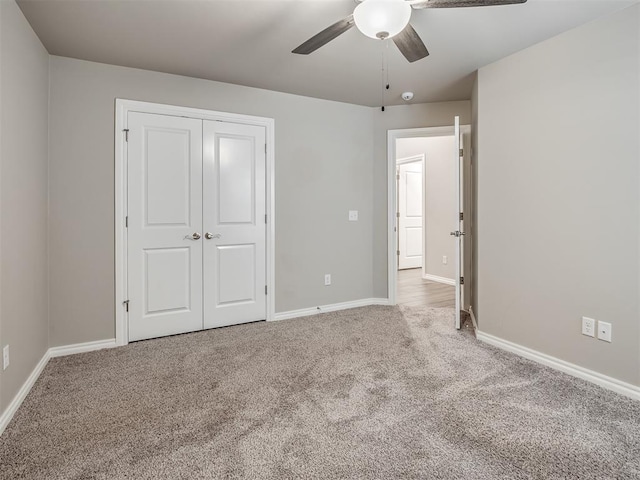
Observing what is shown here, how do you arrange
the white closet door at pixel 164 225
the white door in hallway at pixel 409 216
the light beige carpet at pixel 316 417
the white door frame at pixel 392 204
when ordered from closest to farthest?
the light beige carpet at pixel 316 417, the white closet door at pixel 164 225, the white door frame at pixel 392 204, the white door in hallway at pixel 409 216

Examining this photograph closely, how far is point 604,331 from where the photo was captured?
2.22m

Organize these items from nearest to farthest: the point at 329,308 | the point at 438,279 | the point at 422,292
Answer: the point at 329,308
the point at 422,292
the point at 438,279

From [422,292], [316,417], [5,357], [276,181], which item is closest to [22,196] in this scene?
[5,357]

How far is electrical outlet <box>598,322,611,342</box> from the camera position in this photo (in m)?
2.20

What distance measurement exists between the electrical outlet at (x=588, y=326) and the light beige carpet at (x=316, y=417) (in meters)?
0.33

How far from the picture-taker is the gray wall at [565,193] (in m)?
2.12

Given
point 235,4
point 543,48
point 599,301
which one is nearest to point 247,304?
point 235,4

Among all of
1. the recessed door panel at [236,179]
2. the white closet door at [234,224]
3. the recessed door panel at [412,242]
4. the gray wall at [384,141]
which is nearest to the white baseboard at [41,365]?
the white closet door at [234,224]

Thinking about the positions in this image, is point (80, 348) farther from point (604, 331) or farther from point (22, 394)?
point (604, 331)

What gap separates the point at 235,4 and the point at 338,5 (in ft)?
2.02

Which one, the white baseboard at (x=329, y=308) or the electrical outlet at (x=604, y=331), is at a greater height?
the electrical outlet at (x=604, y=331)

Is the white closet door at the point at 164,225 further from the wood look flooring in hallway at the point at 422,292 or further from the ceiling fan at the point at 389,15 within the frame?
the wood look flooring in hallway at the point at 422,292

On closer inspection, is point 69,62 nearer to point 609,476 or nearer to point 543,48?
point 543,48

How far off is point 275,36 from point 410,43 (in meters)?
1.02
